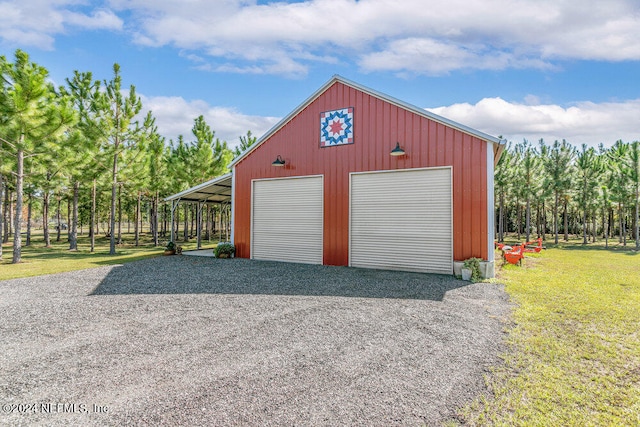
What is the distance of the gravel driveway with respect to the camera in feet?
7.84

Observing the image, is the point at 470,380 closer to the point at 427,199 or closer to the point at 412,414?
the point at 412,414

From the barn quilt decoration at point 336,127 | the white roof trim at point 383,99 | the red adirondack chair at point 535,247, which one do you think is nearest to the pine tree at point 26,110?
the white roof trim at point 383,99

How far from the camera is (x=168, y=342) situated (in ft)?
12.2

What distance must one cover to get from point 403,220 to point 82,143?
42.1ft

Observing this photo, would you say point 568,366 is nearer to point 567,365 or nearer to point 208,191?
point 567,365

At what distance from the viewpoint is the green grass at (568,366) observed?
233cm

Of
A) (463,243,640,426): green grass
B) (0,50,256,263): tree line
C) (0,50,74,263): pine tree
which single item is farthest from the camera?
(0,50,256,263): tree line

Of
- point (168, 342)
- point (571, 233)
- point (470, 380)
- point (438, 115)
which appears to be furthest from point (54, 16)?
point (571, 233)

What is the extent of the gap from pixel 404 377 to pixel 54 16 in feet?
32.4

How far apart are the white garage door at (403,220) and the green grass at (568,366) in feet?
8.41

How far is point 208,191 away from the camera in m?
14.1

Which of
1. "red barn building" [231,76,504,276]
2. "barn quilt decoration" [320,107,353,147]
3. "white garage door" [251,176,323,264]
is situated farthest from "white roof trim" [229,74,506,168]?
"white garage door" [251,176,323,264]

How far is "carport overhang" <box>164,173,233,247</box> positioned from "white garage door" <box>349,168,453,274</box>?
17.9 feet

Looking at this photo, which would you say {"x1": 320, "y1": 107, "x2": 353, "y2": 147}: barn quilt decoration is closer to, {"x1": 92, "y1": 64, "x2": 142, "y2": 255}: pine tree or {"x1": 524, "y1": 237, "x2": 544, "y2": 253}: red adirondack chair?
{"x1": 524, "y1": 237, "x2": 544, "y2": 253}: red adirondack chair
